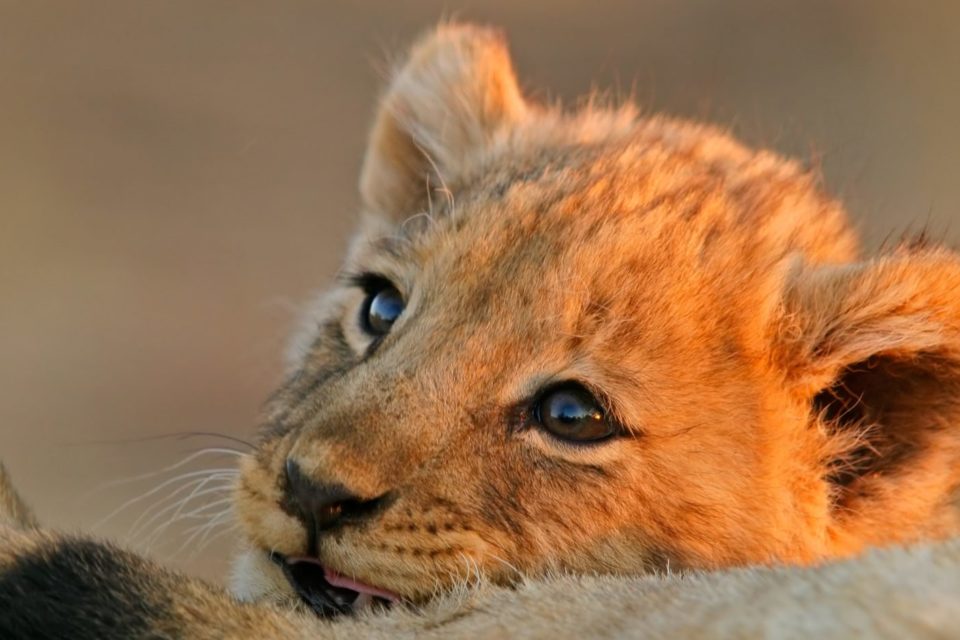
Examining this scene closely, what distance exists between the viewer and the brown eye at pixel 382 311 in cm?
342

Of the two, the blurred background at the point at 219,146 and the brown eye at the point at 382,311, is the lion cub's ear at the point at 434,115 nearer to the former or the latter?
the brown eye at the point at 382,311

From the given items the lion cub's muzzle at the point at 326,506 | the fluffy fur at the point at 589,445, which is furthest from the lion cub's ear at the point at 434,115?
the lion cub's muzzle at the point at 326,506

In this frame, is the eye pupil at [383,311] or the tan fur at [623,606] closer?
the tan fur at [623,606]

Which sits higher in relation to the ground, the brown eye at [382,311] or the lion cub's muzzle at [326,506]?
the brown eye at [382,311]

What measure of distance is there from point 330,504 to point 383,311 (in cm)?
80

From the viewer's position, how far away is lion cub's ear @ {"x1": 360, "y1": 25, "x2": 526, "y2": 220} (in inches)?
160

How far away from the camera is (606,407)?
3018mm

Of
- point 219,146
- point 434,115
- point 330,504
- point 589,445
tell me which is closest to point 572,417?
point 589,445

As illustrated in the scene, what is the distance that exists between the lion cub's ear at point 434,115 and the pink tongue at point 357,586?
4.80ft

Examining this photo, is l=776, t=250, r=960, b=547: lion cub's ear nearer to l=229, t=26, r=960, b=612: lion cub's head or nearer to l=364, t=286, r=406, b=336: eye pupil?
l=229, t=26, r=960, b=612: lion cub's head

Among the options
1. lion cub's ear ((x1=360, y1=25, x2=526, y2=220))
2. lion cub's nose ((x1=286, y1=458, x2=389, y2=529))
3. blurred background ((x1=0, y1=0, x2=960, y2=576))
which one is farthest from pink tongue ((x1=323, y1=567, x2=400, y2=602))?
blurred background ((x1=0, y1=0, x2=960, y2=576))

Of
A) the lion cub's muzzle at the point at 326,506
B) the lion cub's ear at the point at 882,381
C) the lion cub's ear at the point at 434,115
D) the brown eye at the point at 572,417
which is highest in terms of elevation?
the lion cub's ear at the point at 434,115

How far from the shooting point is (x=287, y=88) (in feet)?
32.2

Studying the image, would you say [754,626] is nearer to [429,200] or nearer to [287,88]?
[429,200]
